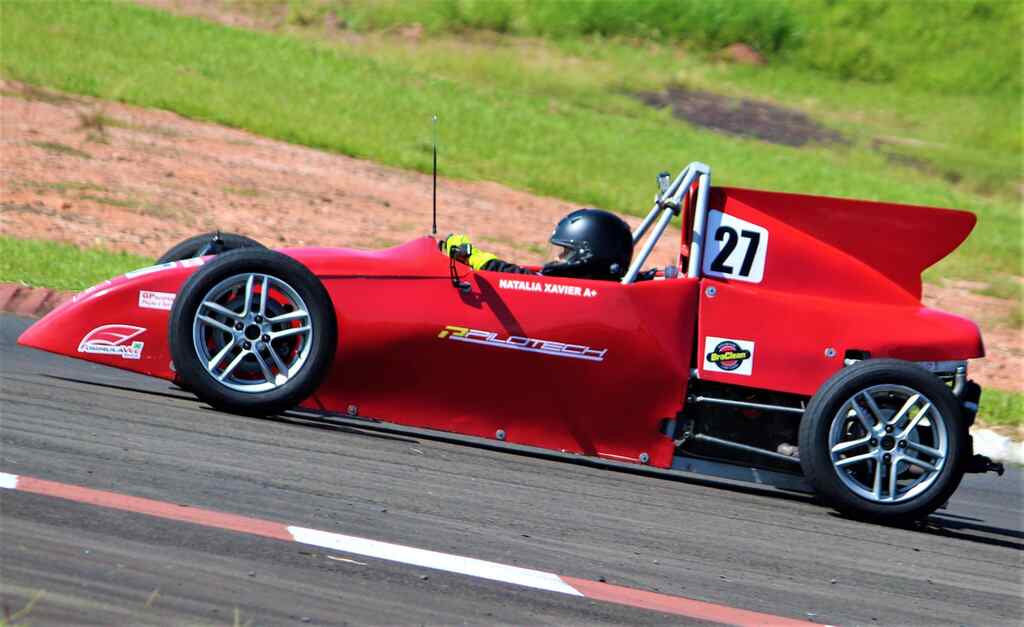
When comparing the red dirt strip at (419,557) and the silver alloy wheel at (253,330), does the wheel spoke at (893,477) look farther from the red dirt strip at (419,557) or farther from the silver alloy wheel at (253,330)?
the silver alloy wheel at (253,330)

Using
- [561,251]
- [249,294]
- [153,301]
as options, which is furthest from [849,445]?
[153,301]

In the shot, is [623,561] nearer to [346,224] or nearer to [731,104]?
[346,224]

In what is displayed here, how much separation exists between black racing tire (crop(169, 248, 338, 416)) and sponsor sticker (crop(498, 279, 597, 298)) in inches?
33.4

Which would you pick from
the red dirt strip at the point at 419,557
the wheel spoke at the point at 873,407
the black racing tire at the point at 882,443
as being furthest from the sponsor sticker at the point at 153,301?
the wheel spoke at the point at 873,407

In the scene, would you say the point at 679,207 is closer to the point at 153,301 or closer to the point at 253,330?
the point at 253,330

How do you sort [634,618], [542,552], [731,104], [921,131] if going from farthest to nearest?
[921,131], [731,104], [542,552], [634,618]

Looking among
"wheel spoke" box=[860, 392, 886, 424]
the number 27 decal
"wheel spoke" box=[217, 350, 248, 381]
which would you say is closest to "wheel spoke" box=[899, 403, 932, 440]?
"wheel spoke" box=[860, 392, 886, 424]

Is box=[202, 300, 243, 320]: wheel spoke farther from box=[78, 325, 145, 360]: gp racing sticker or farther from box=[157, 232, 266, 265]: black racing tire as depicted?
box=[157, 232, 266, 265]: black racing tire

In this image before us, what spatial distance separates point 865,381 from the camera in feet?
21.4

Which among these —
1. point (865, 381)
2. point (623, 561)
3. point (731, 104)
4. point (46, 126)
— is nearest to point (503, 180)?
point (46, 126)

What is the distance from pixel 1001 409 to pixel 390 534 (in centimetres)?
737

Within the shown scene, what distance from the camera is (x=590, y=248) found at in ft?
22.9

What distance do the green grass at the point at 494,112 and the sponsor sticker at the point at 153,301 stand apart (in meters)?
15.3

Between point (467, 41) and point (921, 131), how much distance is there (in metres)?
12.2
